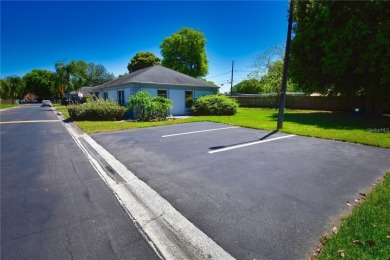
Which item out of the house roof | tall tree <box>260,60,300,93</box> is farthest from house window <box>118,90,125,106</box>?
tall tree <box>260,60,300,93</box>

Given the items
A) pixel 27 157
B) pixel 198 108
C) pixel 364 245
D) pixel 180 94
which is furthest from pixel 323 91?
pixel 27 157

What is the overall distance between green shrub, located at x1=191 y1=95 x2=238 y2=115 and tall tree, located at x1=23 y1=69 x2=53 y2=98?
77346mm

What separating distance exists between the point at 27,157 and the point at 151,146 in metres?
3.86

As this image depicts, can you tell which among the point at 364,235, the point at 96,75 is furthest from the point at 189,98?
the point at 96,75

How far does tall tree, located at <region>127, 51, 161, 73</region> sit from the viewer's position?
164 ft

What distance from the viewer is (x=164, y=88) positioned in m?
19.7

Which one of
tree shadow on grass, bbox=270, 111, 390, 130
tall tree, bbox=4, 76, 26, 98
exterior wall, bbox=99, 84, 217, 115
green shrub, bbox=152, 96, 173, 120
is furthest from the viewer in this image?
tall tree, bbox=4, 76, 26, 98

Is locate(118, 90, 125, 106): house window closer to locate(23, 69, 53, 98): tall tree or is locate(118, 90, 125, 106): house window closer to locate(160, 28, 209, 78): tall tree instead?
locate(160, 28, 209, 78): tall tree

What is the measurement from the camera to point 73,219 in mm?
3422

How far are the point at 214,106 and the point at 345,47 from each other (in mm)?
10505

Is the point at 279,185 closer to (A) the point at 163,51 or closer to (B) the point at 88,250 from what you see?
(B) the point at 88,250

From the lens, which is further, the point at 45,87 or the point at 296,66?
→ the point at 45,87

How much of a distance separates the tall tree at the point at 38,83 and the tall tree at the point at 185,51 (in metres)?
53.8

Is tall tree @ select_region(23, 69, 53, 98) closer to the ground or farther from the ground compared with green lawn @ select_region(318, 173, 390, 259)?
farther from the ground
